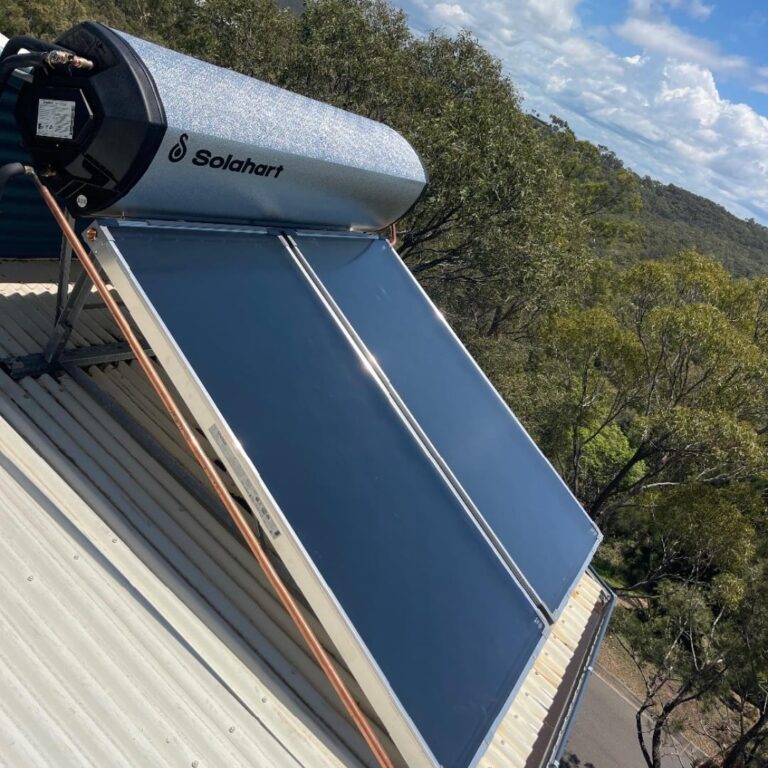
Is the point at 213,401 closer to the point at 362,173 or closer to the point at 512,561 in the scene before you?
the point at 512,561

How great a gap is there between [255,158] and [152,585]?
207 cm

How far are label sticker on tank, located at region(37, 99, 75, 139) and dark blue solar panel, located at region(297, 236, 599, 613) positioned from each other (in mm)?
1541

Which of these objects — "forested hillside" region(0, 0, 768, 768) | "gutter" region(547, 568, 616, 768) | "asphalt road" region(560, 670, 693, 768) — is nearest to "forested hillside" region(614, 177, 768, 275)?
"forested hillside" region(0, 0, 768, 768)

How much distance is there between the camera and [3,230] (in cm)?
454

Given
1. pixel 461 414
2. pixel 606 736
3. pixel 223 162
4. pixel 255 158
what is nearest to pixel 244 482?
pixel 223 162

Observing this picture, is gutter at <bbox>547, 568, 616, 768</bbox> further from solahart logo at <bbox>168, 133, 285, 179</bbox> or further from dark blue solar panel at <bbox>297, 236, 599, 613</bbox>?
solahart logo at <bbox>168, 133, 285, 179</bbox>

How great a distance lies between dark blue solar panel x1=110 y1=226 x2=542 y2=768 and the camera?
102 inches

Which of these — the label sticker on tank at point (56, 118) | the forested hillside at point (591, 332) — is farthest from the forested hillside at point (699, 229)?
the label sticker on tank at point (56, 118)

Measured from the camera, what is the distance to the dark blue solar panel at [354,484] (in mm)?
2586

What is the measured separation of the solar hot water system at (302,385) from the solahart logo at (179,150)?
10mm

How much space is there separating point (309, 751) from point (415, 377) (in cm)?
212

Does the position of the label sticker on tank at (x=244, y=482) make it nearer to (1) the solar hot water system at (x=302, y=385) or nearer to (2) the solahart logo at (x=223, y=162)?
(1) the solar hot water system at (x=302, y=385)

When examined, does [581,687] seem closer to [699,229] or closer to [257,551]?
[257,551]

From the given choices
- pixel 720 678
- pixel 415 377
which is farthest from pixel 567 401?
pixel 415 377
